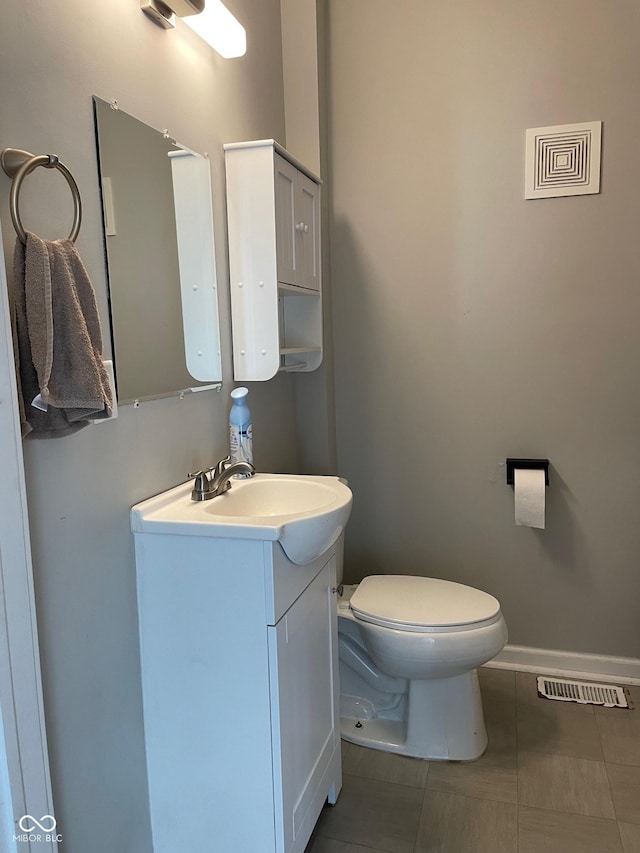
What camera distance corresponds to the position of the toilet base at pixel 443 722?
6.41 feet

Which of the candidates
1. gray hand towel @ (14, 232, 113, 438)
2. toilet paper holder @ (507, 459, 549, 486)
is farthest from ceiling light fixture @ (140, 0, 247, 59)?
toilet paper holder @ (507, 459, 549, 486)

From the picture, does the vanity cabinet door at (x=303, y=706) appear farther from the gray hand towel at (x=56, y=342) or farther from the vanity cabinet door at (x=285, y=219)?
the vanity cabinet door at (x=285, y=219)

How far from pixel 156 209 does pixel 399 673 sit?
1.49 metres

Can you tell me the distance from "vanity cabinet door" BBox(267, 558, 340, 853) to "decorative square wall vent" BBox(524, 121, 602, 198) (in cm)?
152

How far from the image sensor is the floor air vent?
2229 millimetres

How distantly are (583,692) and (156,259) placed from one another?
2.07 meters

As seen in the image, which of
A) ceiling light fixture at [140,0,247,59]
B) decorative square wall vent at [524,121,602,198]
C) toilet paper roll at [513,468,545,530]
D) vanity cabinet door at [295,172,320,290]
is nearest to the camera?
ceiling light fixture at [140,0,247,59]

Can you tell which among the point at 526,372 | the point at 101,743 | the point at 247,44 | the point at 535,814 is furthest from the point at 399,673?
the point at 247,44

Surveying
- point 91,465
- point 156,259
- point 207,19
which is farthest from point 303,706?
point 207,19

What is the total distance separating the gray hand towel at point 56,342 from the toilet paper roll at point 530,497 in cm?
162

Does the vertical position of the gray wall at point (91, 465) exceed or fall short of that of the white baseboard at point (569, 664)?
it exceeds it

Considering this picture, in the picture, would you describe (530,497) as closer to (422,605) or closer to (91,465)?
(422,605)

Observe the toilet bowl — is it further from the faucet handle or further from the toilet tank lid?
the faucet handle

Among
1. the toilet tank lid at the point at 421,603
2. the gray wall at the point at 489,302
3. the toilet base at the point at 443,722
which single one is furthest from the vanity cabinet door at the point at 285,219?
the toilet base at the point at 443,722
